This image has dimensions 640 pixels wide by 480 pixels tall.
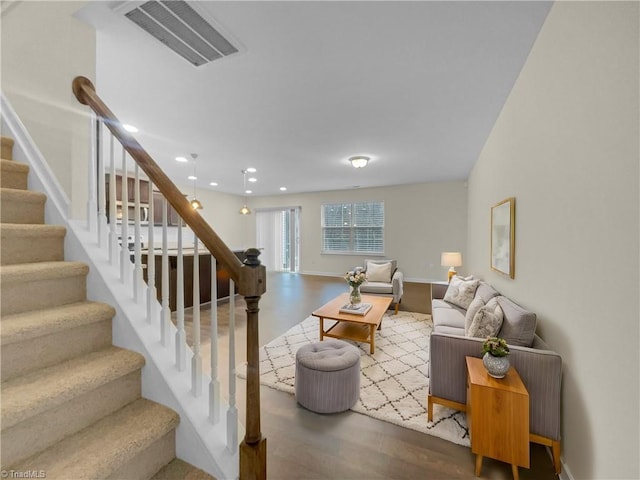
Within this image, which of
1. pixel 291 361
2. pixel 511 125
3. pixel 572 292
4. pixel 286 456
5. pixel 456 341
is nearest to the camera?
pixel 572 292

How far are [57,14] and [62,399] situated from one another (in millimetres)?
2358

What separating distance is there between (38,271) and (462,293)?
383 centimetres

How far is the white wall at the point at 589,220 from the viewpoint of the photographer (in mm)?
1066

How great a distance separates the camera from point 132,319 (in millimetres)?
1342

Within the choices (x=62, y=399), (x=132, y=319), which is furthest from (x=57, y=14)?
(x=62, y=399)

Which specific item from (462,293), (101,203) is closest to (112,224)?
(101,203)

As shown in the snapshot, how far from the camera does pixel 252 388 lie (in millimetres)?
1146

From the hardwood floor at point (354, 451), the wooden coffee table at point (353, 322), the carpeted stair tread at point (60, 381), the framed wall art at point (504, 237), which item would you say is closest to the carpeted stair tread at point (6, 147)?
the carpeted stair tread at point (60, 381)

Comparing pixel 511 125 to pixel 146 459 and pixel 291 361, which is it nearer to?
pixel 291 361

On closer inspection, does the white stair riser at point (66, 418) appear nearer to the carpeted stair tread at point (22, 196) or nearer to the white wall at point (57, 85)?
the white wall at point (57, 85)

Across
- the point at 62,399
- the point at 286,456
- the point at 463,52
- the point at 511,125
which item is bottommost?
the point at 286,456

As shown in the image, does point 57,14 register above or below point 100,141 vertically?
above

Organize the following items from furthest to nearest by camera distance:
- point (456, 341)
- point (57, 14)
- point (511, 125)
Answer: point (511, 125) < point (456, 341) < point (57, 14)

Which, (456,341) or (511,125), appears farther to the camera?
(511,125)
